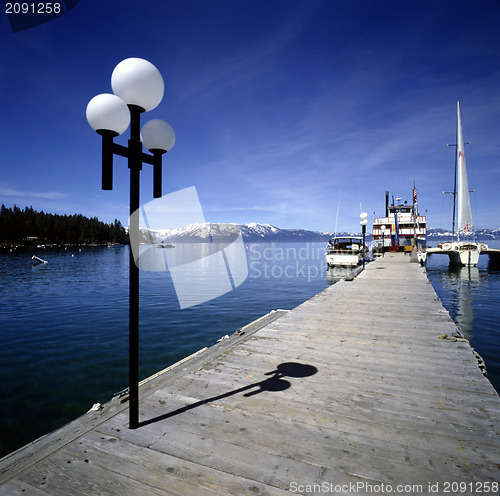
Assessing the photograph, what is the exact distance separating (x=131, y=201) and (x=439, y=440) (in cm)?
383

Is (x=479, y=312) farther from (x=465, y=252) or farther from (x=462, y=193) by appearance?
(x=462, y=193)

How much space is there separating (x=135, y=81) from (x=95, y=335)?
35.7ft

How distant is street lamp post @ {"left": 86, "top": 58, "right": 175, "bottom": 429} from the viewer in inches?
110

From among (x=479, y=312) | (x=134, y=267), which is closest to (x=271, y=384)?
(x=134, y=267)

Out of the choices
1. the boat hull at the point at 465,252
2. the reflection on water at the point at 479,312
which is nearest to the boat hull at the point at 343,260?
the reflection on water at the point at 479,312

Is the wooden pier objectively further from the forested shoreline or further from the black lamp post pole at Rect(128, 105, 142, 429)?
the forested shoreline

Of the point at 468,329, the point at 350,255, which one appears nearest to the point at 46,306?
the point at 468,329

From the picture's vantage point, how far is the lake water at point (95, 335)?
6.57 metres

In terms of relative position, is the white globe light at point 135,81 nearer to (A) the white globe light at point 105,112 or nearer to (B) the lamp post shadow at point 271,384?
(A) the white globe light at point 105,112

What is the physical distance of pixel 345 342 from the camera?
5.71m

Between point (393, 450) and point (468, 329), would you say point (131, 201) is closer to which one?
point (393, 450)

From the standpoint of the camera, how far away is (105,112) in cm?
276

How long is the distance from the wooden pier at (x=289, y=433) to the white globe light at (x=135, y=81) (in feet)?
11.1

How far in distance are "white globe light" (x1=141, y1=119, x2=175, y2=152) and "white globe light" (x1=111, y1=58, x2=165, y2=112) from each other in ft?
0.98
